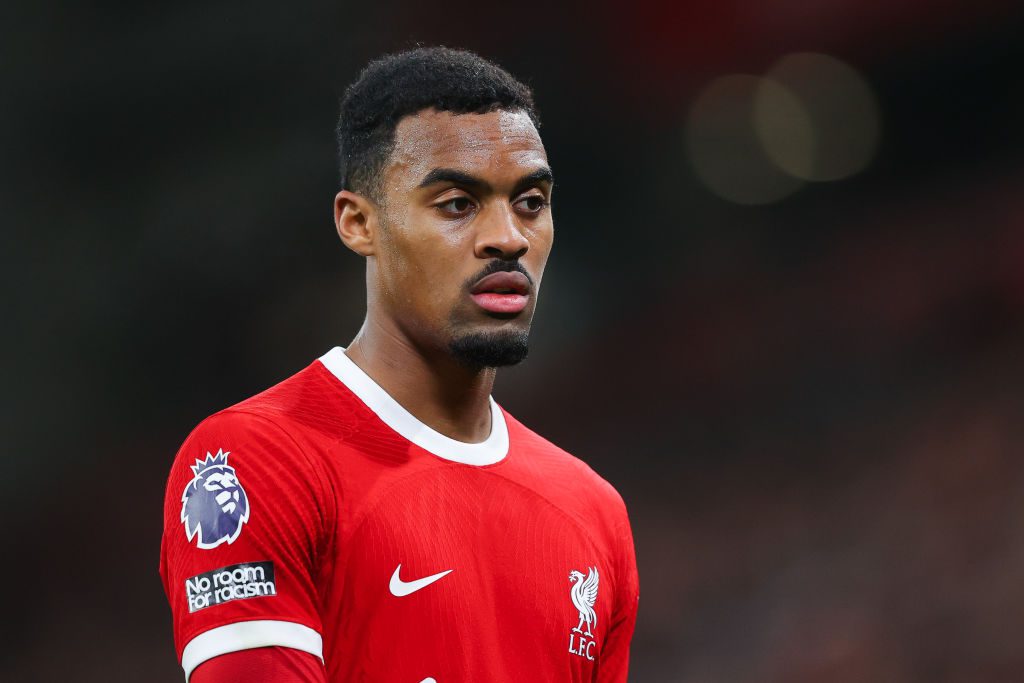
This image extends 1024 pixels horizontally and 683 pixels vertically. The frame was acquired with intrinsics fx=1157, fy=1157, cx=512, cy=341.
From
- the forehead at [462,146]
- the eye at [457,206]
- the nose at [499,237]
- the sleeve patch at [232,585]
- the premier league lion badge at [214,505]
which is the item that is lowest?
the sleeve patch at [232,585]

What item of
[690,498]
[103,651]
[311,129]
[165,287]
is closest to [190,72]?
[311,129]

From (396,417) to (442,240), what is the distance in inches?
14.7

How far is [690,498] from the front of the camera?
22.1 ft

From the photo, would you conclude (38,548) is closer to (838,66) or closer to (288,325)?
(288,325)

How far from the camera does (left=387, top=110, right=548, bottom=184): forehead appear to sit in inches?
89.5

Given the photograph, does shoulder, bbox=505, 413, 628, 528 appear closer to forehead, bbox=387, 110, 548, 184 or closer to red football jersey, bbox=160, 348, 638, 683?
red football jersey, bbox=160, 348, 638, 683

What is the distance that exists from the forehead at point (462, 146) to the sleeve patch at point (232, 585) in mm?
817

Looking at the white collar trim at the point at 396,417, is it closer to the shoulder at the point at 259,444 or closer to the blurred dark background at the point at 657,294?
the shoulder at the point at 259,444

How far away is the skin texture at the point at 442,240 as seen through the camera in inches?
89.1

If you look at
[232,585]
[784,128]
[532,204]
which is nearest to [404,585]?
[232,585]

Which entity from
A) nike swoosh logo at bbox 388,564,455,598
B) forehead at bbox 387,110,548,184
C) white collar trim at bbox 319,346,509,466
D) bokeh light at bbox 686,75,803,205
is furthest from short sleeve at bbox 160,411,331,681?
bokeh light at bbox 686,75,803,205

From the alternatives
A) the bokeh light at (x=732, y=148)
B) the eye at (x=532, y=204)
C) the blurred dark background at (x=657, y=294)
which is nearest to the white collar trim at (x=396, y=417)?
the eye at (x=532, y=204)

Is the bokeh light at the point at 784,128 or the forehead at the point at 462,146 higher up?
the bokeh light at the point at 784,128

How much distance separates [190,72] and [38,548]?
8.55 feet
